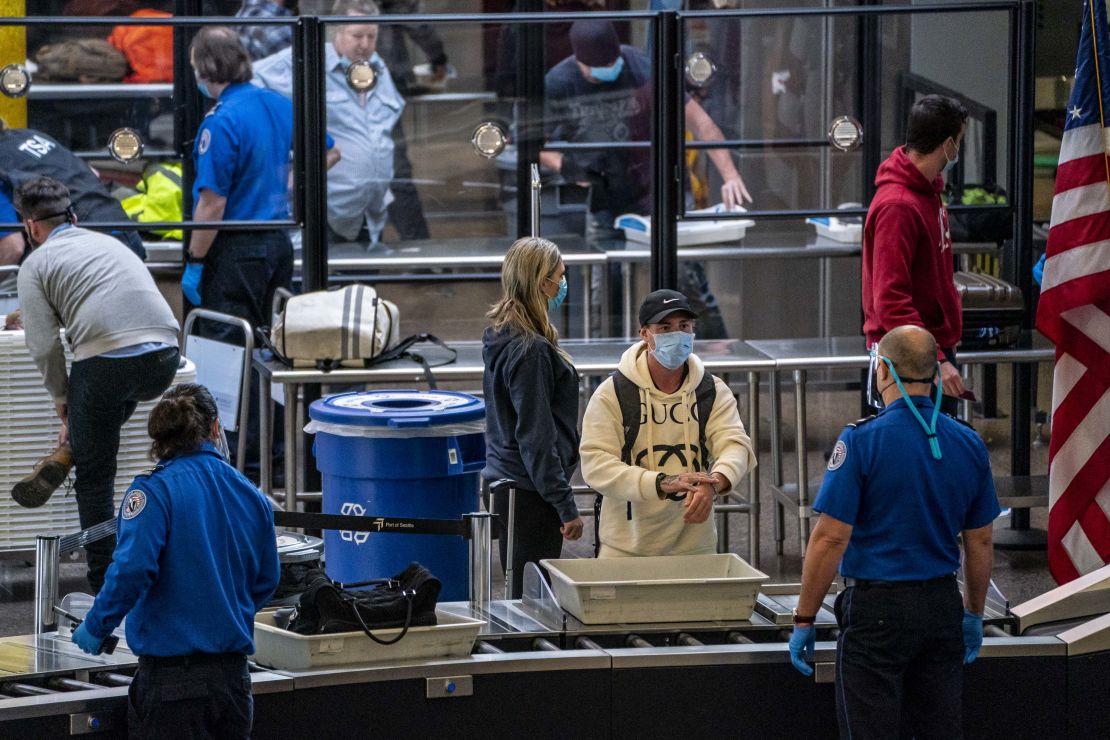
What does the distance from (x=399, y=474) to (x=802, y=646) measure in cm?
219

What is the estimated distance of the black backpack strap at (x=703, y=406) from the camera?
5.42 metres

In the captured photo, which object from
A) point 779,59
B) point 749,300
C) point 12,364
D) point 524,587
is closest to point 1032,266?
point 779,59

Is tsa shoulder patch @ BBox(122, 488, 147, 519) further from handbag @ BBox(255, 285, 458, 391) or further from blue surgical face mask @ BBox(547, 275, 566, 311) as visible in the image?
handbag @ BBox(255, 285, 458, 391)

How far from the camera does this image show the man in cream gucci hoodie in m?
5.24

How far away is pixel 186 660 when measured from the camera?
4332mm

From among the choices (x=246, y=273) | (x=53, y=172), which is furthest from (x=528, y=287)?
(x=53, y=172)

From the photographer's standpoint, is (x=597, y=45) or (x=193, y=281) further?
(x=597, y=45)

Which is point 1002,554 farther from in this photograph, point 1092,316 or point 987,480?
point 987,480

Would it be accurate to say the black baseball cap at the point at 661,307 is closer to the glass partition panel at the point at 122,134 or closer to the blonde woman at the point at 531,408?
the blonde woman at the point at 531,408

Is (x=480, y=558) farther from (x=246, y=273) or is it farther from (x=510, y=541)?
(x=246, y=273)

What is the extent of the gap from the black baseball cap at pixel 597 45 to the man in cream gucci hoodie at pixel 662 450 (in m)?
3.93

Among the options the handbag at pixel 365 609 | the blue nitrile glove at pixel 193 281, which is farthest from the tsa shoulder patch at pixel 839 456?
the blue nitrile glove at pixel 193 281

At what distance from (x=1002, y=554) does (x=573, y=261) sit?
2.76 metres

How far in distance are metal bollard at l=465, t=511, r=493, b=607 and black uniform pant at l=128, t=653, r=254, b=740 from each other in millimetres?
1020
